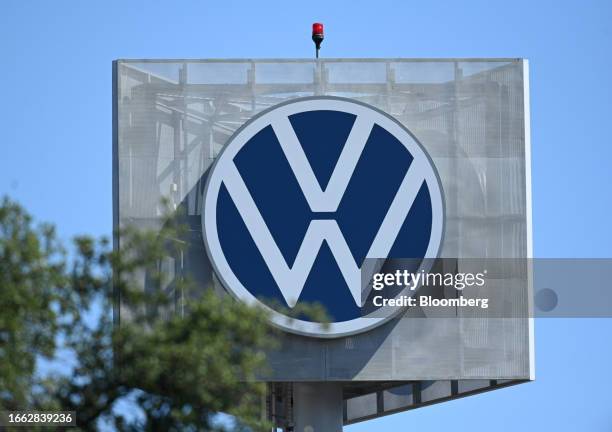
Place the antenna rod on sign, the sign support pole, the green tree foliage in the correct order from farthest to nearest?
the antenna rod on sign → the sign support pole → the green tree foliage

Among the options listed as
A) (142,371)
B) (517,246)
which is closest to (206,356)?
(142,371)

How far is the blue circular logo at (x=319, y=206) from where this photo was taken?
35.0 metres

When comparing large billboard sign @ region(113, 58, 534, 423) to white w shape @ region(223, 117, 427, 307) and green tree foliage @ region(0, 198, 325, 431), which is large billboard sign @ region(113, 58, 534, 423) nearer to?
white w shape @ region(223, 117, 427, 307)

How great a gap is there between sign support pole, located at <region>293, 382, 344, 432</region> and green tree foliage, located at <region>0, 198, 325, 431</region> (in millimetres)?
10561

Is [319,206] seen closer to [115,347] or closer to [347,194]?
[347,194]

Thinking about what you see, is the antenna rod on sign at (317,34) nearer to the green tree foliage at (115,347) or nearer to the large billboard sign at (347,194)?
the large billboard sign at (347,194)

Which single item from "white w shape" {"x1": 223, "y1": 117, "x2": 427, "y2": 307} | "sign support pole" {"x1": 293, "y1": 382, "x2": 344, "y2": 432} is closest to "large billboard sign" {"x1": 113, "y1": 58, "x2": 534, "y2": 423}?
"white w shape" {"x1": 223, "y1": 117, "x2": 427, "y2": 307}

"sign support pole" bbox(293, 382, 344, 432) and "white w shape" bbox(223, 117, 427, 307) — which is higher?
"white w shape" bbox(223, 117, 427, 307)

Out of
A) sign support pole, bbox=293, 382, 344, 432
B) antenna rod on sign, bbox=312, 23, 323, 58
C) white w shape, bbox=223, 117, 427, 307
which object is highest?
antenna rod on sign, bbox=312, 23, 323, 58

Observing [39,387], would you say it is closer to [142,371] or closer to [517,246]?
[142,371]

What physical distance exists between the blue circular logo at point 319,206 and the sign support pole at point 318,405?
2432 mm

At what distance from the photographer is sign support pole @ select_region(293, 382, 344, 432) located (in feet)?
120

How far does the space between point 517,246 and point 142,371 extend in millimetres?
13599

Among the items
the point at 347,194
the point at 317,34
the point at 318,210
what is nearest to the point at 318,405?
the point at 318,210
